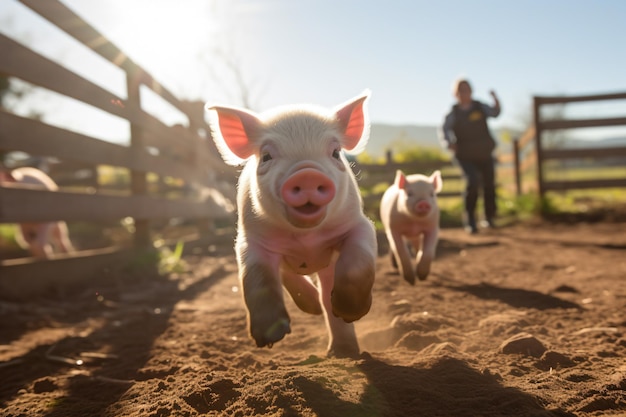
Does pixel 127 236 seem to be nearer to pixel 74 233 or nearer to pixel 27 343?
pixel 74 233

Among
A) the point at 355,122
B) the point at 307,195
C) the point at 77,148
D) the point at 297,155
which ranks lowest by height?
the point at 307,195

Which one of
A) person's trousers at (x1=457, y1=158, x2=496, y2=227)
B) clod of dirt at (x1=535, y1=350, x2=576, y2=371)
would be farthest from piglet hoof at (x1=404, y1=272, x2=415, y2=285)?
person's trousers at (x1=457, y1=158, x2=496, y2=227)

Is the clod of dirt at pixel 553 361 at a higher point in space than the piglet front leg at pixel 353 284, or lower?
lower

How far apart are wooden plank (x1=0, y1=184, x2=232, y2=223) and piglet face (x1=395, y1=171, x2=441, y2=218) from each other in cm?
285

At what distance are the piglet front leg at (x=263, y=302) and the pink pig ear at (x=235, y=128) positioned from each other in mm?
584

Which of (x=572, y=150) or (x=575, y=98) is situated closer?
(x=575, y=98)

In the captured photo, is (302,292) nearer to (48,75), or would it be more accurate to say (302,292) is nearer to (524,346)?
(524,346)

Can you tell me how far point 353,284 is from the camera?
2.32 m

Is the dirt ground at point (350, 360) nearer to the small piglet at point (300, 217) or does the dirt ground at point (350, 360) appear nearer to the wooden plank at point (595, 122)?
the small piglet at point (300, 217)

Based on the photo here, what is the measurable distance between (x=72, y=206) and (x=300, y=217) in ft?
11.4

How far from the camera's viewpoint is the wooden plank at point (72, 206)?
423 centimetres

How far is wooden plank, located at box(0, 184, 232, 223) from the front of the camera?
167 inches

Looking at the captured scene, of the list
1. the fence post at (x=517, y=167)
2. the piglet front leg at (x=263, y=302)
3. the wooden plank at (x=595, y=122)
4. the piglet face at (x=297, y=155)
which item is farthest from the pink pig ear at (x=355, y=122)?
the fence post at (x=517, y=167)

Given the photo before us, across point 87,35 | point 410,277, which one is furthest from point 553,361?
point 87,35
